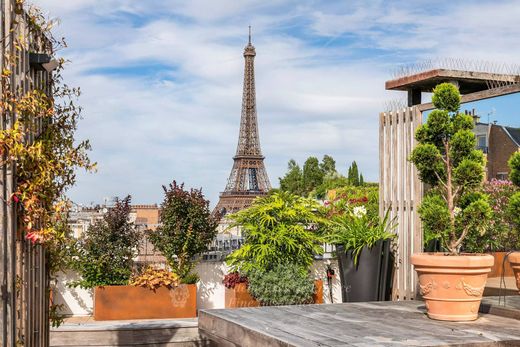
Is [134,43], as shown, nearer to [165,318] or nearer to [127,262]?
[127,262]

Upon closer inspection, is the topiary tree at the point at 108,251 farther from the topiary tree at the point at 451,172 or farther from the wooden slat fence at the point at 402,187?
the topiary tree at the point at 451,172

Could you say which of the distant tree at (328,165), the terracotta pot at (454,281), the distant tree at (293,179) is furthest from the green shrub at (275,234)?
the distant tree at (328,165)

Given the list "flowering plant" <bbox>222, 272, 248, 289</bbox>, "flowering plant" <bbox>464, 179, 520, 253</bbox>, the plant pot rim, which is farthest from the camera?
"flowering plant" <bbox>222, 272, 248, 289</bbox>

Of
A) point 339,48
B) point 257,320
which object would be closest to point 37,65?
point 257,320

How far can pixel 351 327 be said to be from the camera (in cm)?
539

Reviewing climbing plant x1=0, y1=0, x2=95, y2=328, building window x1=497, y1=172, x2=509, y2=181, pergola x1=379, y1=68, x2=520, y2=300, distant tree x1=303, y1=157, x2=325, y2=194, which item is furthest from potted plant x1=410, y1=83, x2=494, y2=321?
distant tree x1=303, y1=157, x2=325, y2=194

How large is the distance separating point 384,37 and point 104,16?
4107 mm

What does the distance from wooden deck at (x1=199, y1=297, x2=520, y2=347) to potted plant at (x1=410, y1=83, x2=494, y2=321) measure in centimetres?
22

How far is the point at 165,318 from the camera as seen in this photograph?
8773 millimetres

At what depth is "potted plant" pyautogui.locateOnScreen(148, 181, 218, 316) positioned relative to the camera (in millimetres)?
9108

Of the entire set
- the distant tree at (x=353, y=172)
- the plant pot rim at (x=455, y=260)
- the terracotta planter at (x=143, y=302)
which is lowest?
the terracotta planter at (x=143, y=302)

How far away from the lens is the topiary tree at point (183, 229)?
911 cm

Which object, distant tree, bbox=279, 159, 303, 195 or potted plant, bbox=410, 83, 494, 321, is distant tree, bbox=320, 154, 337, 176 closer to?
distant tree, bbox=279, 159, 303, 195

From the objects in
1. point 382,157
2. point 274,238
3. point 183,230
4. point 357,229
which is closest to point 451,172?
point 357,229
